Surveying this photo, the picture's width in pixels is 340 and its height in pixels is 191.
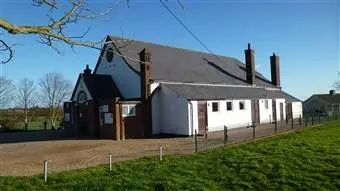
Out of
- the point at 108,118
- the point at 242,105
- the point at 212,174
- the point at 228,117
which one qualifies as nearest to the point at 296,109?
the point at 242,105

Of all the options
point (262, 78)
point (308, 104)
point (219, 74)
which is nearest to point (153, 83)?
point (219, 74)

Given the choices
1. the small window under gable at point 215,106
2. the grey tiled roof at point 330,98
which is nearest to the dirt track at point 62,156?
the small window under gable at point 215,106

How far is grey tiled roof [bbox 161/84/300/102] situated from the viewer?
97.3ft

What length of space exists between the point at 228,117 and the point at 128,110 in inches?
352

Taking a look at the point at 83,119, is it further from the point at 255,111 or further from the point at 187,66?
the point at 255,111

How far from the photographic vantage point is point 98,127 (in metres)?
30.0

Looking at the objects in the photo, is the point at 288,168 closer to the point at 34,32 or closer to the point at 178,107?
the point at 34,32

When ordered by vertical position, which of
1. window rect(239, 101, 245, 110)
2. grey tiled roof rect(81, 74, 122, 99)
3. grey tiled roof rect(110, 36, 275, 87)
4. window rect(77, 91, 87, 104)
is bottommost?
window rect(239, 101, 245, 110)

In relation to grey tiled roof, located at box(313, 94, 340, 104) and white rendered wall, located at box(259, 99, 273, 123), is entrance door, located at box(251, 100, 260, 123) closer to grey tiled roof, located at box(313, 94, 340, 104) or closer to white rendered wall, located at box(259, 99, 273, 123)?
white rendered wall, located at box(259, 99, 273, 123)

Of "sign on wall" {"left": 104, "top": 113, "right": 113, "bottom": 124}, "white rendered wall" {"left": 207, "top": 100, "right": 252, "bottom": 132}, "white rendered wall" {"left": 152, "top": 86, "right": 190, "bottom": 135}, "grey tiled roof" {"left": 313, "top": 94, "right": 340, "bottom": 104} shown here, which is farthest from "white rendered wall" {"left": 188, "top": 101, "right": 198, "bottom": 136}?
"grey tiled roof" {"left": 313, "top": 94, "right": 340, "bottom": 104}

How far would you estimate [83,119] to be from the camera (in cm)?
3175

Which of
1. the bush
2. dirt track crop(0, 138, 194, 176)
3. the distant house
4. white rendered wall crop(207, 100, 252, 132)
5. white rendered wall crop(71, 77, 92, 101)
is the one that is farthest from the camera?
the distant house

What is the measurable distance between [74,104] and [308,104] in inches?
2150

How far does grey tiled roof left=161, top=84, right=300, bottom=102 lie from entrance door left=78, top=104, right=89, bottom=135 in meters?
6.49
